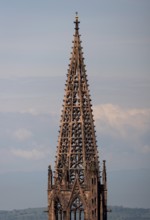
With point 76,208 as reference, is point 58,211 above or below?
below

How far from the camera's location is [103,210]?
88.4m

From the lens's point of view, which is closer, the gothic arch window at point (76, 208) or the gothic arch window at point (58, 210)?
the gothic arch window at point (76, 208)

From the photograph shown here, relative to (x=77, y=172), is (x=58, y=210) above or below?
below

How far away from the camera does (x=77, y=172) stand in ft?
287

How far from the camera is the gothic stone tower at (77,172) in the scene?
87438 mm

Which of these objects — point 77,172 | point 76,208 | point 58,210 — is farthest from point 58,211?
point 77,172

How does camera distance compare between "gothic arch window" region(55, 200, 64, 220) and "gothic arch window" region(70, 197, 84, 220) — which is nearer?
"gothic arch window" region(70, 197, 84, 220)

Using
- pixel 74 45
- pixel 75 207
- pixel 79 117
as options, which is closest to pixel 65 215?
pixel 75 207

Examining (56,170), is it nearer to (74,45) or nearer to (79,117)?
(79,117)

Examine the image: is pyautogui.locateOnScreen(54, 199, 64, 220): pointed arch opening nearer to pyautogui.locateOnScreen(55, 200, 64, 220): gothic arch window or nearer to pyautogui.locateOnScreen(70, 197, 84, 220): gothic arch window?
pyautogui.locateOnScreen(55, 200, 64, 220): gothic arch window

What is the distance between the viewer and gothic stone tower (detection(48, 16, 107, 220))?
8744 cm

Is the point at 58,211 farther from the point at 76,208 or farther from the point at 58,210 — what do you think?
the point at 76,208

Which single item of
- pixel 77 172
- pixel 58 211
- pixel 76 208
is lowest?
pixel 58 211

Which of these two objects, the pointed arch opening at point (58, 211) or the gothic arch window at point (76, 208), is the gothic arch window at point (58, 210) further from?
the gothic arch window at point (76, 208)
